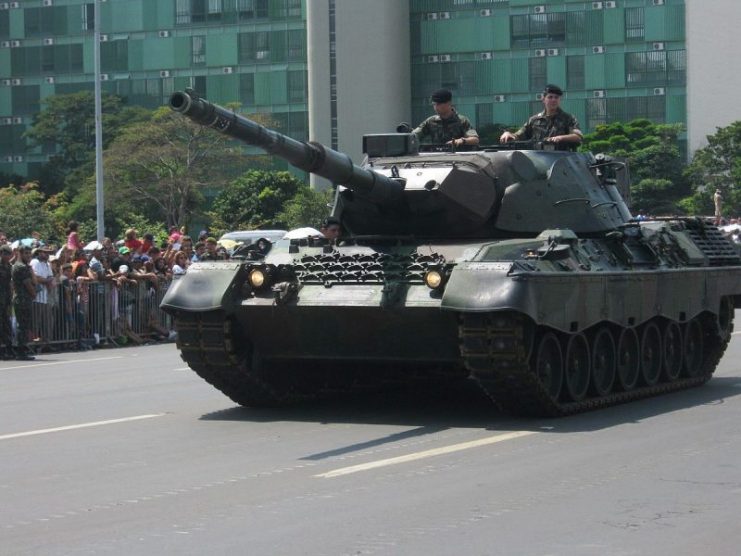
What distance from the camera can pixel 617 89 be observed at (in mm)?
66750

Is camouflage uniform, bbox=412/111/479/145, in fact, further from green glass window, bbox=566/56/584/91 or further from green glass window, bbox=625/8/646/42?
green glass window, bbox=625/8/646/42

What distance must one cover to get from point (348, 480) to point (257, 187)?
152 feet

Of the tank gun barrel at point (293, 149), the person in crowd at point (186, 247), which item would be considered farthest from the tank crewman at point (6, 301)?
the tank gun barrel at point (293, 149)

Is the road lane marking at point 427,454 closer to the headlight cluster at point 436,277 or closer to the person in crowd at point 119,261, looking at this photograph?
the headlight cluster at point 436,277

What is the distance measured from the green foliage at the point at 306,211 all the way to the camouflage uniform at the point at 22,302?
27.7 meters

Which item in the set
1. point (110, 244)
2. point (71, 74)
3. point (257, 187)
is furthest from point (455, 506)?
point (71, 74)

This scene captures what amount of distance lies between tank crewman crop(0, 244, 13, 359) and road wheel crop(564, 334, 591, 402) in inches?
422

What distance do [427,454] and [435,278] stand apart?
2.21 metres

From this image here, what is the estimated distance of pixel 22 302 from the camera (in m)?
22.0

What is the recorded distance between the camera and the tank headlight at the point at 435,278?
1304 cm

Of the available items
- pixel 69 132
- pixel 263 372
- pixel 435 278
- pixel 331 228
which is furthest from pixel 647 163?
pixel 435 278

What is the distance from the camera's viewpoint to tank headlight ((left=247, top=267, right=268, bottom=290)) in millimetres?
13828

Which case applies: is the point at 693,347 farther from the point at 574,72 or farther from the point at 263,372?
the point at 574,72

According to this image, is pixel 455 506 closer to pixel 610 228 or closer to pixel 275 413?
pixel 275 413
